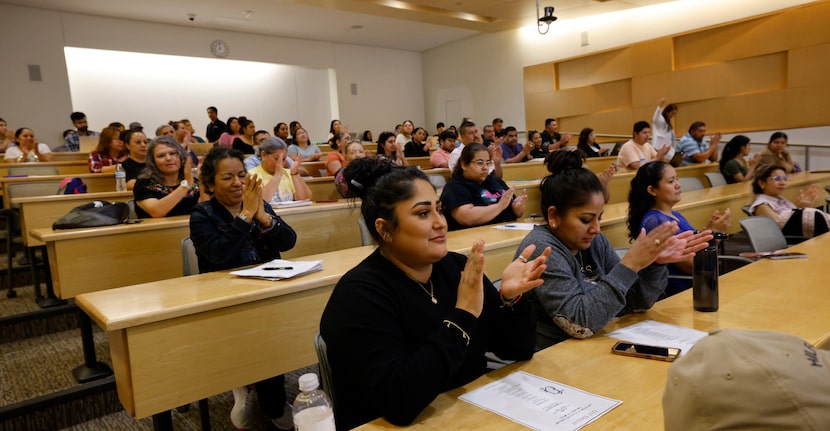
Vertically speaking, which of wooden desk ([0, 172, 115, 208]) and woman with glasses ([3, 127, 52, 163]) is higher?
woman with glasses ([3, 127, 52, 163])

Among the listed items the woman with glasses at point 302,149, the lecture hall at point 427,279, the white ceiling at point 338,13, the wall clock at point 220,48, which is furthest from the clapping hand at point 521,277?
the wall clock at point 220,48

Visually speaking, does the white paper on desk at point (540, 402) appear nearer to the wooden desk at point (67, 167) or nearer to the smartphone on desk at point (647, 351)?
the smartphone on desk at point (647, 351)

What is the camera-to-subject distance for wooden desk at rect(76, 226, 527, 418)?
1.60m

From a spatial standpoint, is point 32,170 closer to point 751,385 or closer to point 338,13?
point 338,13

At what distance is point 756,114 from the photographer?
27.7 ft

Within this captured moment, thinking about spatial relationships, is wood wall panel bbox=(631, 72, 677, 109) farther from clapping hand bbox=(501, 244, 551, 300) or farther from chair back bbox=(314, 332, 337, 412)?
chair back bbox=(314, 332, 337, 412)

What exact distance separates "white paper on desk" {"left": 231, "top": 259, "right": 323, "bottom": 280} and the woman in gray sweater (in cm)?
89

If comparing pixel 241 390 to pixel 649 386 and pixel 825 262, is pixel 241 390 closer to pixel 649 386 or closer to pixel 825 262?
pixel 649 386

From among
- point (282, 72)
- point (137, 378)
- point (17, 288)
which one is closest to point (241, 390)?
point (137, 378)

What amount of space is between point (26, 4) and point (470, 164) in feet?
29.7

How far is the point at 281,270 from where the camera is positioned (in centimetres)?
208

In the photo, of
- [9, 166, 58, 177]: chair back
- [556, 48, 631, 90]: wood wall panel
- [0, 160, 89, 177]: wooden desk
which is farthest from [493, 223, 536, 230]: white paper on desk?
[556, 48, 631, 90]: wood wall panel

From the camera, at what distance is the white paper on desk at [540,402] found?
990 millimetres

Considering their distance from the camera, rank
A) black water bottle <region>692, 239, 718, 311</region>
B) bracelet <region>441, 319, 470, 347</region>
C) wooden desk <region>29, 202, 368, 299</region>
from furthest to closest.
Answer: wooden desk <region>29, 202, 368, 299</region> < black water bottle <region>692, 239, 718, 311</region> < bracelet <region>441, 319, 470, 347</region>
